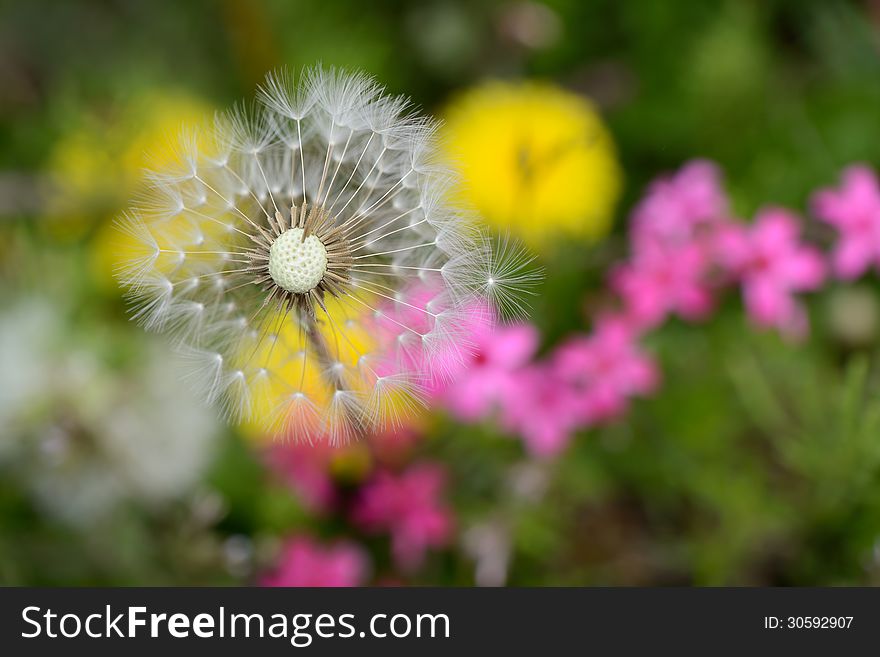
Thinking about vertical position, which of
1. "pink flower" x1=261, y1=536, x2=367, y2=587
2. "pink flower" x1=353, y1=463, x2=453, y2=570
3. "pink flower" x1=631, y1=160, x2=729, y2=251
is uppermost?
"pink flower" x1=631, y1=160, x2=729, y2=251

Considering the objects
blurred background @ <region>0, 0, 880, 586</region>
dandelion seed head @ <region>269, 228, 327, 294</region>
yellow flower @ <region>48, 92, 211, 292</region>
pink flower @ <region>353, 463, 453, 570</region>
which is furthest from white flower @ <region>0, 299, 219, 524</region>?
dandelion seed head @ <region>269, 228, 327, 294</region>

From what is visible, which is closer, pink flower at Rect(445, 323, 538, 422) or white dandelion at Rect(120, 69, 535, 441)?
white dandelion at Rect(120, 69, 535, 441)

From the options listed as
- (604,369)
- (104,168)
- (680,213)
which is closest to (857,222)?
(680,213)

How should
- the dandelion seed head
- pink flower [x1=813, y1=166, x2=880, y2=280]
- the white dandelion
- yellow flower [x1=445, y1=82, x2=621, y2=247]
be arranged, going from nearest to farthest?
the dandelion seed head, the white dandelion, pink flower [x1=813, y1=166, x2=880, y2=280], yellow flower [x1=445, y1=82, x2=621, y2=247]

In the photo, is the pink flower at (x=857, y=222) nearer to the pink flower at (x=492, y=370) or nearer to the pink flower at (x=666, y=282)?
the pink flower at (x=666, y=282)

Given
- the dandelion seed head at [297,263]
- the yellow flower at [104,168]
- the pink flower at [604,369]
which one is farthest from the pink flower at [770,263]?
the yellow flower at [104,168]

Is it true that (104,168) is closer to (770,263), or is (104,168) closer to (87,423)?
(87,423)

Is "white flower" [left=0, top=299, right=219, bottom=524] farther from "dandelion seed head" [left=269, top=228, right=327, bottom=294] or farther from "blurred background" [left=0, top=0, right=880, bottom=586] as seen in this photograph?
"dandelion seed head" [left=269, top=228, right=327, bottom=294]
